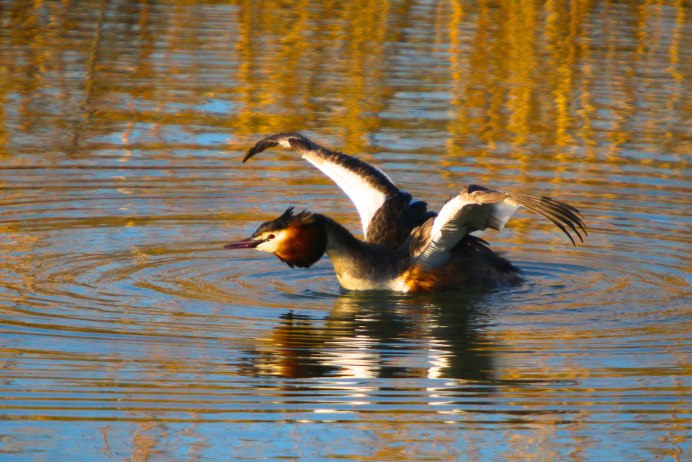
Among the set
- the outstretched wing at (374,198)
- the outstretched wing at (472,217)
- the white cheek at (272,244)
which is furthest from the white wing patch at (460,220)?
the white cheek at (272,244)

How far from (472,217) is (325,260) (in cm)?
217

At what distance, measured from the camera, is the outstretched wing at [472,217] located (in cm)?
902

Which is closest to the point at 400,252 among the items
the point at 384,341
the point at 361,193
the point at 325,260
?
the point at 361,193

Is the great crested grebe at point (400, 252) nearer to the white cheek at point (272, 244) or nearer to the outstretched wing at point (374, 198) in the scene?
the white cheek at point (272, 244)

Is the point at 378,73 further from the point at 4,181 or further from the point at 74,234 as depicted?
the point at 74,234

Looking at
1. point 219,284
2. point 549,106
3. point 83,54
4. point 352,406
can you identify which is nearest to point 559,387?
point 352,406

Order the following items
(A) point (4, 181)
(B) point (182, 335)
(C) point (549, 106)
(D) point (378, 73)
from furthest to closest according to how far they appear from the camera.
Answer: (D) point (378, 73) < (C) point (549, 106) < (A) point (4, 181) < (B) point (182, 335)

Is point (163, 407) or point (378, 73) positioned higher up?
point (163, 407)

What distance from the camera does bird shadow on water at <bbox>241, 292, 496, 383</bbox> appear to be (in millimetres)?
8273

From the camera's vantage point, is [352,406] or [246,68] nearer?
[352,406]

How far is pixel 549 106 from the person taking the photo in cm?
1781

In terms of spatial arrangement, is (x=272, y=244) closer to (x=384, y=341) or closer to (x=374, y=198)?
(x=374, y=198)

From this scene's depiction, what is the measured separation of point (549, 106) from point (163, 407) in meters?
11.2

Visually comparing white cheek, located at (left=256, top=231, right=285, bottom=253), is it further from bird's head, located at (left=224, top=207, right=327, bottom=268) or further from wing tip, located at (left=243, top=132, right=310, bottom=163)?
wing tip, located at (left=243, top=132, right=310, bottom=163)
